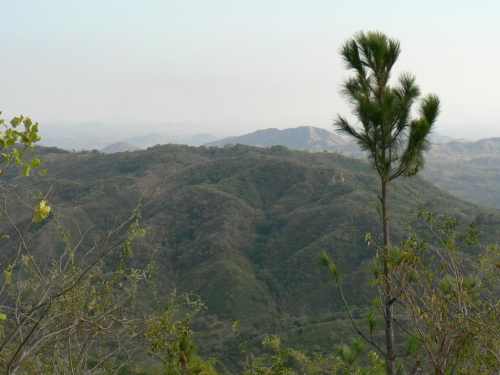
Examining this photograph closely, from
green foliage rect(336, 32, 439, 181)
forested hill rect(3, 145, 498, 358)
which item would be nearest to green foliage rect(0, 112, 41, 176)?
green foliage rect(336, 32, 439, 181)

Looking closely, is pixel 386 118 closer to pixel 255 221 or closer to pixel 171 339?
pixel 171 339

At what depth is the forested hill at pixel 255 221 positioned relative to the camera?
4859 cm

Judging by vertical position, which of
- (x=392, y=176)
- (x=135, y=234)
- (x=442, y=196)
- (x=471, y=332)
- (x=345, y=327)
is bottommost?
(x=345, y=327)

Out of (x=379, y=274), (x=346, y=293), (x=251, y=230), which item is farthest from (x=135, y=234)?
(x=251, y=230)

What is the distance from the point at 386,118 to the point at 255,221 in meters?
57.8

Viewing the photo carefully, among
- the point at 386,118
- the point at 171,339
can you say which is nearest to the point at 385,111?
the point at 386,118

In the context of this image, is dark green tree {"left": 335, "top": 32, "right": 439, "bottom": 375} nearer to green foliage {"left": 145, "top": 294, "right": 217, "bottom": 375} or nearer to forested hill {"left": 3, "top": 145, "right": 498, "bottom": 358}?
green foliage {"left": 145, "top": 294, "right": 217, "bottom": 375}

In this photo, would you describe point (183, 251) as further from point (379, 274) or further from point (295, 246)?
point (379, 274)

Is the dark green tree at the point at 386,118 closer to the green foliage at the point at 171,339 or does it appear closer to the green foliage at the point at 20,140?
the green foliage at the point at 171,339

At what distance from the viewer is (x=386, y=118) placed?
23.9 ft

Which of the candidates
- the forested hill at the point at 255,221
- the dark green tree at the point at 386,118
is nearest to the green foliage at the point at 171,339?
the dark green tree at the point at 386,118

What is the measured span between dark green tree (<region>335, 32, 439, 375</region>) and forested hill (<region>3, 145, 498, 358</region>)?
29745 mm

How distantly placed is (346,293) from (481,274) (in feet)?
134

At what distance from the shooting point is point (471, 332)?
5.19m
